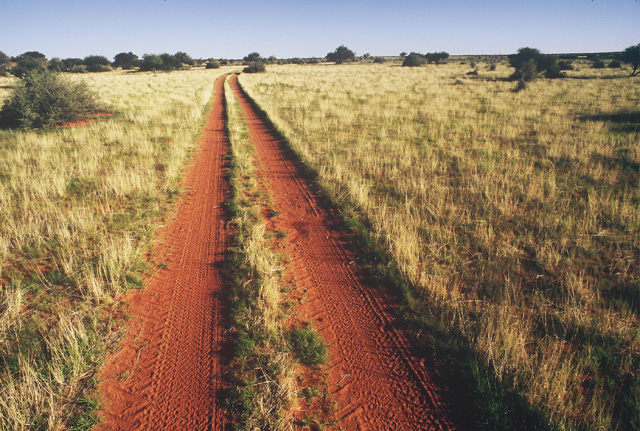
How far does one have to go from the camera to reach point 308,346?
3.36 m

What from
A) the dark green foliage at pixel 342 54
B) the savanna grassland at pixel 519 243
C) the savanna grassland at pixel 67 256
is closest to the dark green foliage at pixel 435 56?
the dark green foliage at pixel 342 54

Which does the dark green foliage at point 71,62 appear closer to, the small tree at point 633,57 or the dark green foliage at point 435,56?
the dark green foliage at point 435,56

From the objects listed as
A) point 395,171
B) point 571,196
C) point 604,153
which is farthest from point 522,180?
point 604,153

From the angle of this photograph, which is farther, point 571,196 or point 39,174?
point 39,174

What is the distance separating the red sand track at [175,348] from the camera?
2.72 metres

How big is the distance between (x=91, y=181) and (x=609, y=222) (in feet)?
39.1

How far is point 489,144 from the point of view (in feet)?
36.2

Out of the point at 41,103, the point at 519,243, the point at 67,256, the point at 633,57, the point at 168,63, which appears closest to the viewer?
the point at 67,256

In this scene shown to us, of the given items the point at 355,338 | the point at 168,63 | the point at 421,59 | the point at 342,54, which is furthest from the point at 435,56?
the point at 355,338

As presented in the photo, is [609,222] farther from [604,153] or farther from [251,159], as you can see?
[251,159]

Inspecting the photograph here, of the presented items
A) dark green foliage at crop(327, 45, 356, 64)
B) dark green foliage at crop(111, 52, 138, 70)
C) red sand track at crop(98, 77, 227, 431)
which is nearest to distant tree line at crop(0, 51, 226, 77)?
dark green foliage at crop(111, 52, 138, 70)

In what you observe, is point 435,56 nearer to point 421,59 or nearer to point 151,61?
point 421,59

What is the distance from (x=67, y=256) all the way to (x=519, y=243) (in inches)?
304

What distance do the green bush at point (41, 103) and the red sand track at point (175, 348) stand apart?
13.5 metres
